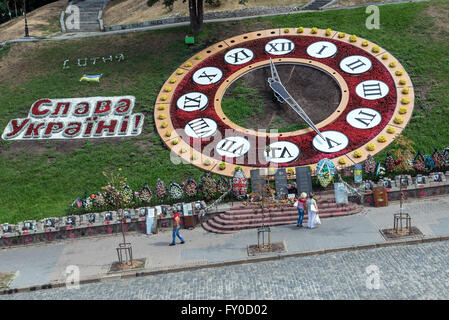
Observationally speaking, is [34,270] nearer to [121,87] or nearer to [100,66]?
[121,87]

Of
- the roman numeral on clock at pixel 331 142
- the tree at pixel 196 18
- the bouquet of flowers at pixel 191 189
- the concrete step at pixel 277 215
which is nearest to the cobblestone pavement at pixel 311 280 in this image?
the concrete step at pixel 277 215

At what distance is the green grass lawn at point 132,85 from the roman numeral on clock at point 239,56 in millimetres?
2429

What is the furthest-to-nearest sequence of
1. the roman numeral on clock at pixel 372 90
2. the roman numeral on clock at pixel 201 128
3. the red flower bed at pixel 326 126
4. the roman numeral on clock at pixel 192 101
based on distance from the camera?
1. the roman numeral on clock at pixel 192 101
2. the roman numeral on clock at pixel 372 90
3. the roman numeral on clock at pixel 201 128
4. the red flower bed at pixel 326 126

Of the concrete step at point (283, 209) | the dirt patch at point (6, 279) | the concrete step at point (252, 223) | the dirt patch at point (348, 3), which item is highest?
the dirt patch at point (348, 3)

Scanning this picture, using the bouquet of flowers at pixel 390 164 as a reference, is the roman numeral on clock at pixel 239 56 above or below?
above

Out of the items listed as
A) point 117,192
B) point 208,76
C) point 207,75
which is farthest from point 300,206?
point 207,75

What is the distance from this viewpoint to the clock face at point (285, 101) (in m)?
35.7

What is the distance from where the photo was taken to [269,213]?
31656 millimetres

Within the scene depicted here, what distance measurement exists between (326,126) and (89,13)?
28476 mm

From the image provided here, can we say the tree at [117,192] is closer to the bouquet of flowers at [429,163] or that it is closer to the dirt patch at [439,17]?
the bouquet of flowers at [429,163]

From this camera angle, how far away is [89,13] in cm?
5581

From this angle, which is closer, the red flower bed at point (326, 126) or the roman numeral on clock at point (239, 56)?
the red flower bed at point (326, 126)

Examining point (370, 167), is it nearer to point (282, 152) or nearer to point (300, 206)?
point (282, 152)

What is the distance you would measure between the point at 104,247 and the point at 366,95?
18450mm
